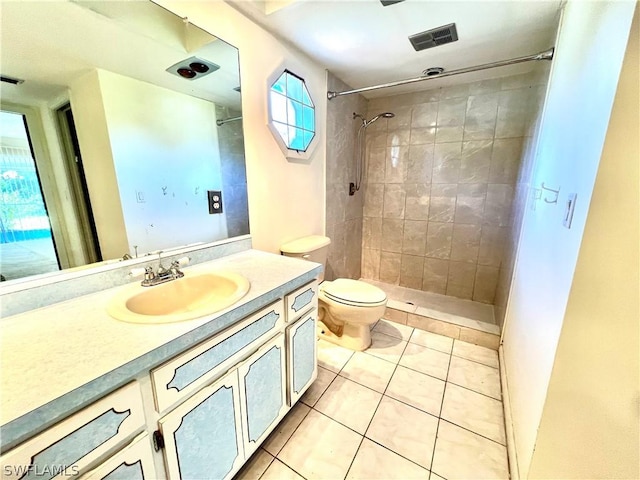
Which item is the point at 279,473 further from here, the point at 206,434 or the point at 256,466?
the point at 206,434

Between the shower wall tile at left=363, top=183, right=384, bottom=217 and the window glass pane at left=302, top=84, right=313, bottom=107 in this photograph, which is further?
the shower wall tile at left=363, top=183, right=384, bottom=217

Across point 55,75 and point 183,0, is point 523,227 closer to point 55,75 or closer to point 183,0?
point 183,0

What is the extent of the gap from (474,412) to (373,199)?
2016mm

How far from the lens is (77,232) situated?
0.92 meters

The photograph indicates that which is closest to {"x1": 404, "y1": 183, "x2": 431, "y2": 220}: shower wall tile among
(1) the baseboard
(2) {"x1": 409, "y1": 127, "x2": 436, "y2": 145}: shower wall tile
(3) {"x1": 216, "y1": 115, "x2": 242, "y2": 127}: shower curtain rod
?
(2) {"x1": 409, "y1": 127, "x2": 436, "y2": 145}: shower wall tile

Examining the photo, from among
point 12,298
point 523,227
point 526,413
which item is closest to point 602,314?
point 526,413

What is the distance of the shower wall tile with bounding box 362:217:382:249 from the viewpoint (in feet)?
9.34

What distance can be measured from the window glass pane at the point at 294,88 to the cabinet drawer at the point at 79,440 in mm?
1738

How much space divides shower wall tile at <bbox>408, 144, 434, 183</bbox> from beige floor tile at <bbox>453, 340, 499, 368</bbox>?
59.1 inches

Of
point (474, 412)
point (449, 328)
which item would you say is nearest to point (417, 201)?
point (449, 328)

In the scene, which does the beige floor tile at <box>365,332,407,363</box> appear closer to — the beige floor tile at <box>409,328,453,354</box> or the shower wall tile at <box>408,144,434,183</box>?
the beige floor tile at <box>409,328,453,354</box>

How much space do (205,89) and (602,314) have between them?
69.4 inches

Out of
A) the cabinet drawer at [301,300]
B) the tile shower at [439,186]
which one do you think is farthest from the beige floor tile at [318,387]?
the tile shower at [439,186]

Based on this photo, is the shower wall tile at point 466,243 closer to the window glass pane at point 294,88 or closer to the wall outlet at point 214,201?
the window glass pane at point 294,88
